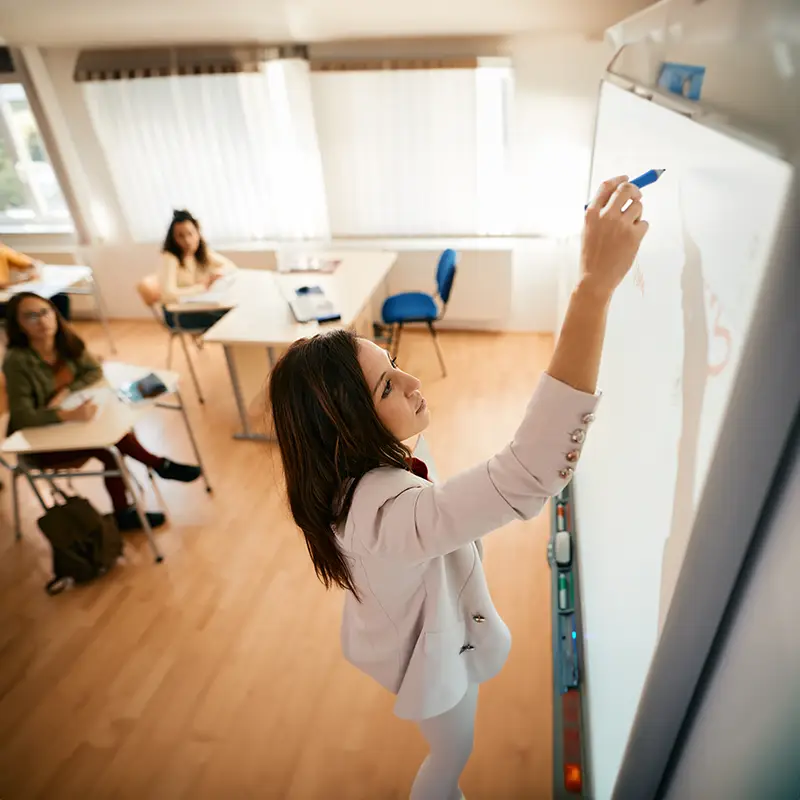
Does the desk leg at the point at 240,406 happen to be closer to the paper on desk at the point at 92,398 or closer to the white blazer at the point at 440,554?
the paper on desk at the point at 92,398

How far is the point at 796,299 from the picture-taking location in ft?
1.60

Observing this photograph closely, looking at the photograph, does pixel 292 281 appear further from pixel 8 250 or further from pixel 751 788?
pixel 751 788

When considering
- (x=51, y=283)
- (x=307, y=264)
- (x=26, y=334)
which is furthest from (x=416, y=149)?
(x=26, y=334)

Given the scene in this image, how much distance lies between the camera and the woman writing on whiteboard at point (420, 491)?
2.15ft

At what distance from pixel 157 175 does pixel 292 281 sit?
1.65 metres

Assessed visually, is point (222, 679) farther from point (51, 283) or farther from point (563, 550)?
point (51, 283)

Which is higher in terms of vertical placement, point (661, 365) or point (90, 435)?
point (661, 365)

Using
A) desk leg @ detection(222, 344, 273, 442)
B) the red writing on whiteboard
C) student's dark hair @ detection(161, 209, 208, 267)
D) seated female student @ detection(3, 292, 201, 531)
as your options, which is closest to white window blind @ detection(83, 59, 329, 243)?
student's dark hair @ detection(161, 209, 208, 267)

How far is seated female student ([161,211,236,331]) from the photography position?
3.35 metres

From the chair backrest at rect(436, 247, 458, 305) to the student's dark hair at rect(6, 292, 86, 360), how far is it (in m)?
1.89

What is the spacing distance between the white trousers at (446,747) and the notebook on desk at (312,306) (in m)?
2.01

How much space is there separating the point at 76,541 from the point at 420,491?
2.02 metres

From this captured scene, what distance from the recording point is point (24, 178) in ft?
15.3

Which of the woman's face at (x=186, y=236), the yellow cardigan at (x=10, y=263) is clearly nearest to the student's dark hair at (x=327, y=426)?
the woman's face at (x=186, y=236)
